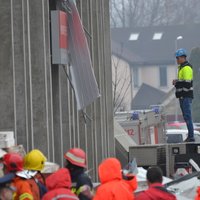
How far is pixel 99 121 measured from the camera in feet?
67.1

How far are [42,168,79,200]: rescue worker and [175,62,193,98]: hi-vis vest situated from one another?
28.8ft

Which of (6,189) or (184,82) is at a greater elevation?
(184,82)

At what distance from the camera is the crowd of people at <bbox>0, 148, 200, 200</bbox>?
861 centimetres

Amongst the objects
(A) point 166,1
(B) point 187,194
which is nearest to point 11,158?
(B) point 187,194

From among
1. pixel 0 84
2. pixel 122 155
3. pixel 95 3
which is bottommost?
pixel 122 155

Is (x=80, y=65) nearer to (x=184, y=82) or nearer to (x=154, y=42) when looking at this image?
(x=184, y=82)

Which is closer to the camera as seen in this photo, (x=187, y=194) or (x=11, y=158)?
(x=11, y=158)

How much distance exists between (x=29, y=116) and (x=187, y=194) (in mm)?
3345

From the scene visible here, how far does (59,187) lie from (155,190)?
38.6 inches

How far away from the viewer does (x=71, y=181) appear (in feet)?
30.9

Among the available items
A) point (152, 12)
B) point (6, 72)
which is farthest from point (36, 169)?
point (152, 12)

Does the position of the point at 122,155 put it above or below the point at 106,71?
below

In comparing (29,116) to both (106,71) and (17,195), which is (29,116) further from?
(106,71)

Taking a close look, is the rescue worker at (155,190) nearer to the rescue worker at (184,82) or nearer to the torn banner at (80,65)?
the torn banner at (80,65)
